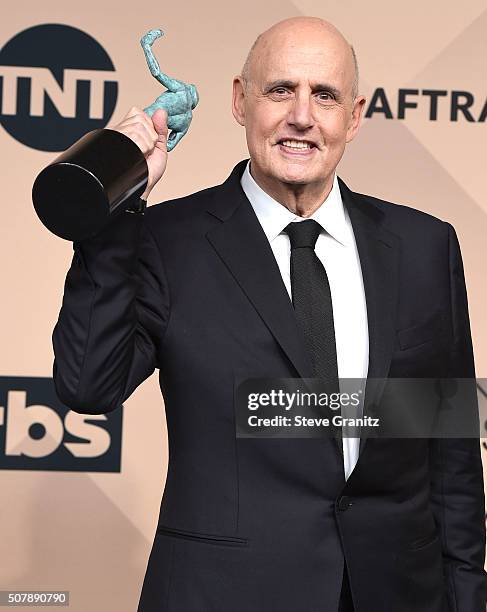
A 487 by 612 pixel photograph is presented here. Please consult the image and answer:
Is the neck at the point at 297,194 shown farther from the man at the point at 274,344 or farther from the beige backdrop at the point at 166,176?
the beige backdrop at the point at 166,176

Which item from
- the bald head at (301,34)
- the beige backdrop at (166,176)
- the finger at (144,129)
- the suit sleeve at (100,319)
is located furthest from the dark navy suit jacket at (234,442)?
the beige backdrop at (166,176)

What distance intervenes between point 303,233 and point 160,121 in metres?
0.25

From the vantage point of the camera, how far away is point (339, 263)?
160 cm

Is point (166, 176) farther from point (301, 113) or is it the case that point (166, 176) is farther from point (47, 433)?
point (301, 113)

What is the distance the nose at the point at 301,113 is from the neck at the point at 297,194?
0.10 m

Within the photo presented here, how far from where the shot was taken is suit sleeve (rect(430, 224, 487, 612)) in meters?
1.66

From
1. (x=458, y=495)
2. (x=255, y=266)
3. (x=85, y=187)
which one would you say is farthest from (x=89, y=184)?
(x=458, y=495)

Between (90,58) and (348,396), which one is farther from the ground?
(90,58)

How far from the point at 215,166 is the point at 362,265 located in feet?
4.09

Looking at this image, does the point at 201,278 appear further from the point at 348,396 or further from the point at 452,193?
the point at 452,193

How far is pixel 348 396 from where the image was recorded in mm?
1516

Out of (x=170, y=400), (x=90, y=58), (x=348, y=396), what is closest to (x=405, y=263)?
(x=348, y=396)

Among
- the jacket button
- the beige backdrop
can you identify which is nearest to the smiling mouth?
the jacket button

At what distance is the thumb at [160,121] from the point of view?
1.50m
